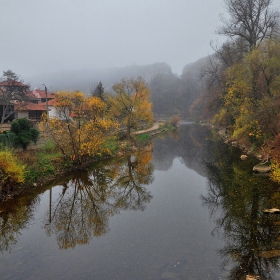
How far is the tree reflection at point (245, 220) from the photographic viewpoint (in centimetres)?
893

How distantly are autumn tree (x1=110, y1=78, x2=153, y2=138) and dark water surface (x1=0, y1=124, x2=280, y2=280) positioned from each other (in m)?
16.6

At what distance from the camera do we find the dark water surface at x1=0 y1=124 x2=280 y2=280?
29.8 ft

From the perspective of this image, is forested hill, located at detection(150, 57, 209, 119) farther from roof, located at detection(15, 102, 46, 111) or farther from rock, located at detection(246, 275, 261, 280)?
rock, located at detection(246, 275, 261, 280)

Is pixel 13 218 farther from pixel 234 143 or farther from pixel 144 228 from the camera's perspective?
pixel 234 143

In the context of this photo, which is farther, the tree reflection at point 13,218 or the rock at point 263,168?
the rock at point 263,168

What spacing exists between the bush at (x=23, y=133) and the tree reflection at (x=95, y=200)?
5.84 metres

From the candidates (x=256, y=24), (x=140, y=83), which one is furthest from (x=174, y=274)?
(x=140, y=83)

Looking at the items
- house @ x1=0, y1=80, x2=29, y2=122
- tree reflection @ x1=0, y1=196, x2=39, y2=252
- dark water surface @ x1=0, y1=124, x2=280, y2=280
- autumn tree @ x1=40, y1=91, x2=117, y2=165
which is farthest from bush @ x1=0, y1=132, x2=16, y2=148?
house @ x1=0, y1=80, x2=29, y2=122

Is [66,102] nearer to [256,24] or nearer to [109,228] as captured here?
[109,228]

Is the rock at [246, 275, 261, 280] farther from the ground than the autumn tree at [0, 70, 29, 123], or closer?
closer

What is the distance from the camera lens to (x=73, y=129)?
21.8 metres

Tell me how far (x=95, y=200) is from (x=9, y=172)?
5308mm

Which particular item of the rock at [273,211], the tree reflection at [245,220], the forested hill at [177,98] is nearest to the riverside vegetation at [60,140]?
the tree reflection at [245,220]

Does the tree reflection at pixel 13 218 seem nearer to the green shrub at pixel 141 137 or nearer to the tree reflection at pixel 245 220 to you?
the tree reflection at pixel 245 220
